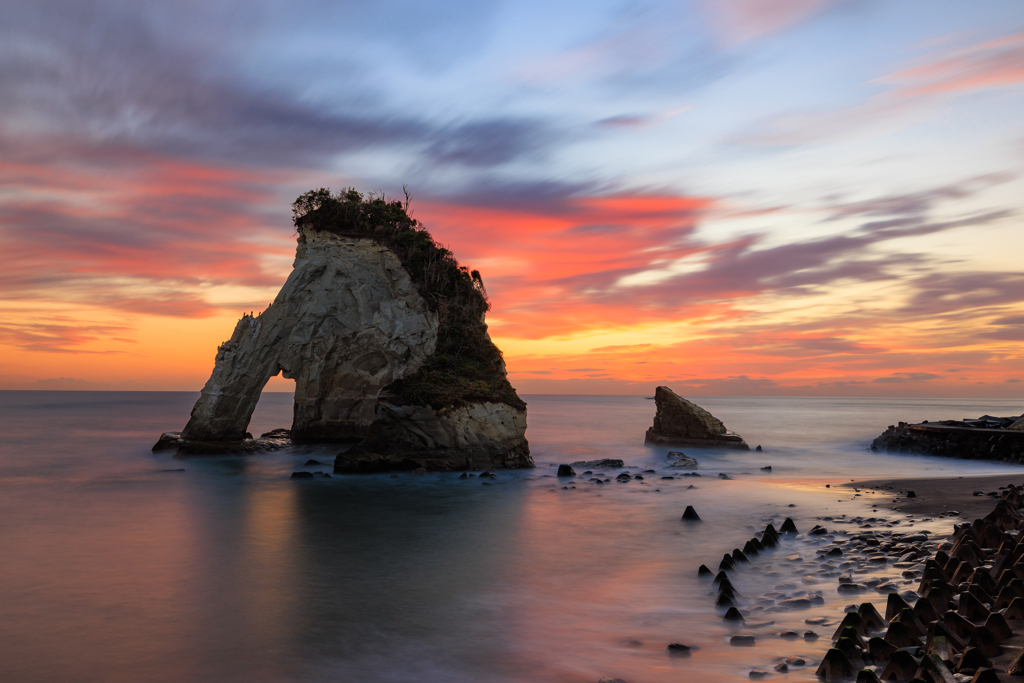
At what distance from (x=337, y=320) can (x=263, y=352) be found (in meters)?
4.15

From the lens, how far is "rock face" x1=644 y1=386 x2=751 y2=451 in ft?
125

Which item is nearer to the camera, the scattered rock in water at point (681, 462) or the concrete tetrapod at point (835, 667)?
the concrete tetrapod at point (835, 667)

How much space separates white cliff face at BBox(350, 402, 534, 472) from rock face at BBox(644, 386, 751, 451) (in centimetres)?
1454

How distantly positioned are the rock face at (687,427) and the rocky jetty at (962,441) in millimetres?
8863

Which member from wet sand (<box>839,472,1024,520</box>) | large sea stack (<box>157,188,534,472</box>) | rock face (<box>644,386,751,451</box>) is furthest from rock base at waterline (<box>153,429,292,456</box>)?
wet sand (<box>839,472,1024,520</box>)

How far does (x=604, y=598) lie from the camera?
1069cm

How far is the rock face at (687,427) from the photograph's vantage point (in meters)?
38.2

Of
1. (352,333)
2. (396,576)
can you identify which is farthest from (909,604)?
(352,333)

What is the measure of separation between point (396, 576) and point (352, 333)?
20448mm

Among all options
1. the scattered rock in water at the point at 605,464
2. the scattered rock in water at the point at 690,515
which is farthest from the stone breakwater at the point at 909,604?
the scattered rock in water at the point at 605,464

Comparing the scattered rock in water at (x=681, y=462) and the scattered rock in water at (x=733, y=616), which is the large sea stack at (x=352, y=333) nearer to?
the scattered rock in water at (x=681, y=462)

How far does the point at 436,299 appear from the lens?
101 ft

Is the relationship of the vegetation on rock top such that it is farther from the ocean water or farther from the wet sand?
the wet sand

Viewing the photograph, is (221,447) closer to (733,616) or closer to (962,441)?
(733,616)
